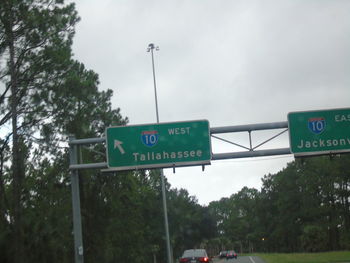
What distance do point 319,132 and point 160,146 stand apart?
198 inches

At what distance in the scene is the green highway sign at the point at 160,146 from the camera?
18188 millimetres

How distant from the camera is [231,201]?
Answer: 7121 inches

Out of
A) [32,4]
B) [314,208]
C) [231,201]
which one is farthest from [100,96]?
[231,201]

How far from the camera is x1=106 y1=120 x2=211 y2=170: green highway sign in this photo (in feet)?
59.7

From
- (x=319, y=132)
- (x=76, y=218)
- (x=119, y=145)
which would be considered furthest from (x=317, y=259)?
(x=76, y=218)

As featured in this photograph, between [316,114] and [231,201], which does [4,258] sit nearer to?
[316,114]

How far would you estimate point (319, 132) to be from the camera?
18.4 meters

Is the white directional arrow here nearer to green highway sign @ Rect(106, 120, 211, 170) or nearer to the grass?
green highway sign @ Rect(106, 120, 211, 170)

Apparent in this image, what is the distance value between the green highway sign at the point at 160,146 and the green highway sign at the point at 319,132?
2781 millimetres

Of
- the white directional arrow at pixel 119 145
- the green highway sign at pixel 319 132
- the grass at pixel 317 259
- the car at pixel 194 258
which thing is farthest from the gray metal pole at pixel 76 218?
the grass at pixel 317 259

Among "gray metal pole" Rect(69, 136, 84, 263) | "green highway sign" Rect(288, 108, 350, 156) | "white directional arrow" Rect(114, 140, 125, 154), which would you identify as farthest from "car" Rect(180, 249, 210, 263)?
"green highway sign" Rect(288, 108, 350, 156)

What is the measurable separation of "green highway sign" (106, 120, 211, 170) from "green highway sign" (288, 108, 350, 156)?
2.78 m

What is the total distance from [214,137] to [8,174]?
14176mm

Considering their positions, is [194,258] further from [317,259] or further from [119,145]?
[317,259]
